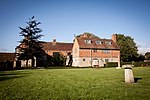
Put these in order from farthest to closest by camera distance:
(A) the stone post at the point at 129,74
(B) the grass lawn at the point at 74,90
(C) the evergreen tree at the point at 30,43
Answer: (C) the evergreen tree at the point at 30,43
(A) the stone post at the point at 129,74
(B) the grass lawn at the point at 74,90

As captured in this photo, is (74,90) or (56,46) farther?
(56,46)

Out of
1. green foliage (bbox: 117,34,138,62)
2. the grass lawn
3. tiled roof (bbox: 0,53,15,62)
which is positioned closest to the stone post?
the grass lawn

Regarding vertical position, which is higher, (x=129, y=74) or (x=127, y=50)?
(x=127, y=50)

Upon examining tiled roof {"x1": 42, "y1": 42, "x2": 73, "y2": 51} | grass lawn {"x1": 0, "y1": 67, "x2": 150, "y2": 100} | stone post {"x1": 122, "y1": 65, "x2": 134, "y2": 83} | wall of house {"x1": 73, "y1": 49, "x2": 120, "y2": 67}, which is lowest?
grass lawn {"x1": 0, "y1": 67, "x2": 150, "y2": 100}

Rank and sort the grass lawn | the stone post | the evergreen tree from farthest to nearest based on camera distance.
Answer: the evergreen tree → the stone post → the grass lawn

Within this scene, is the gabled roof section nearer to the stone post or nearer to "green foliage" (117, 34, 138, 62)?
"green foliage" (117, 34, 138, 62)

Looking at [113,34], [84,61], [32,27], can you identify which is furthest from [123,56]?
[32,27]

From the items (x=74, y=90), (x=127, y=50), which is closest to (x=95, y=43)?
(x=127, y=50)

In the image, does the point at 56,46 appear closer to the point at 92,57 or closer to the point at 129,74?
the point at 92,57

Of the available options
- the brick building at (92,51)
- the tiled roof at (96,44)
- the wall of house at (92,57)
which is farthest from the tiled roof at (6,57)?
the tiled roof at (96,44)

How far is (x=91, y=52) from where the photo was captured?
58.7m

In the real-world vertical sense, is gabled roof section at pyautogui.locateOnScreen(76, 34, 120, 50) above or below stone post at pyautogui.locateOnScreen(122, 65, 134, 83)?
above

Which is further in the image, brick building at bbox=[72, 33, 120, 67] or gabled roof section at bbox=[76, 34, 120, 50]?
gabled roof section at bbox=[76, 34, 120, 50]

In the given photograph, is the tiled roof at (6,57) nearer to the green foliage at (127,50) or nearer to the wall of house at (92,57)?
the wall of house at (92,57)
